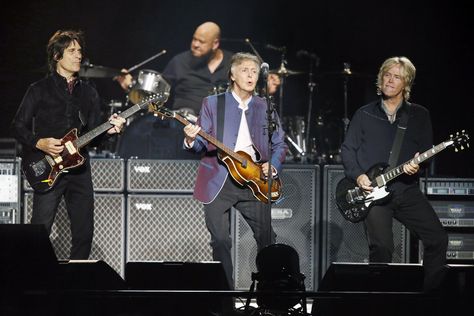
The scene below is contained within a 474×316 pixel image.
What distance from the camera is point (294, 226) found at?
9180mm

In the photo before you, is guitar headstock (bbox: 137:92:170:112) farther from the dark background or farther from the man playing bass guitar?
the dark background

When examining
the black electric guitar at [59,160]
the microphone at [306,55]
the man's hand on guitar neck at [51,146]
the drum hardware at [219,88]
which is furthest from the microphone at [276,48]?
the man's hand on guitar neck at [51,146]

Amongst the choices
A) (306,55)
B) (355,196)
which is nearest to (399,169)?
(355,196)

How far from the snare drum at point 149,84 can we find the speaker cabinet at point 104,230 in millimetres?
2535

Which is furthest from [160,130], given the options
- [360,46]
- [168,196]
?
[360,46]

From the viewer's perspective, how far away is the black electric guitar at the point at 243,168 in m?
7.55

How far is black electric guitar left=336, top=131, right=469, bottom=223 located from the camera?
25.1ft

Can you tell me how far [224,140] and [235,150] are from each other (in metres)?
0.14

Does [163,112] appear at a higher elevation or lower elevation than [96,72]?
lower

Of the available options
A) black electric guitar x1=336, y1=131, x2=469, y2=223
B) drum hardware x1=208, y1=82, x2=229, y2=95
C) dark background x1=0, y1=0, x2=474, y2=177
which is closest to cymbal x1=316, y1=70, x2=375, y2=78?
dark background x1=0, y1=0, x2=474, y2=177

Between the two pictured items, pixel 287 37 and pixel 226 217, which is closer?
pixel 226 217

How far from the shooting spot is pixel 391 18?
12133 millimetres

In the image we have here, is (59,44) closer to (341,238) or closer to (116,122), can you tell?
(116,122)

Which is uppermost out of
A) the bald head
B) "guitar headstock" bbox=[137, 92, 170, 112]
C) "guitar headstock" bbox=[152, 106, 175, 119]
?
the bald head
